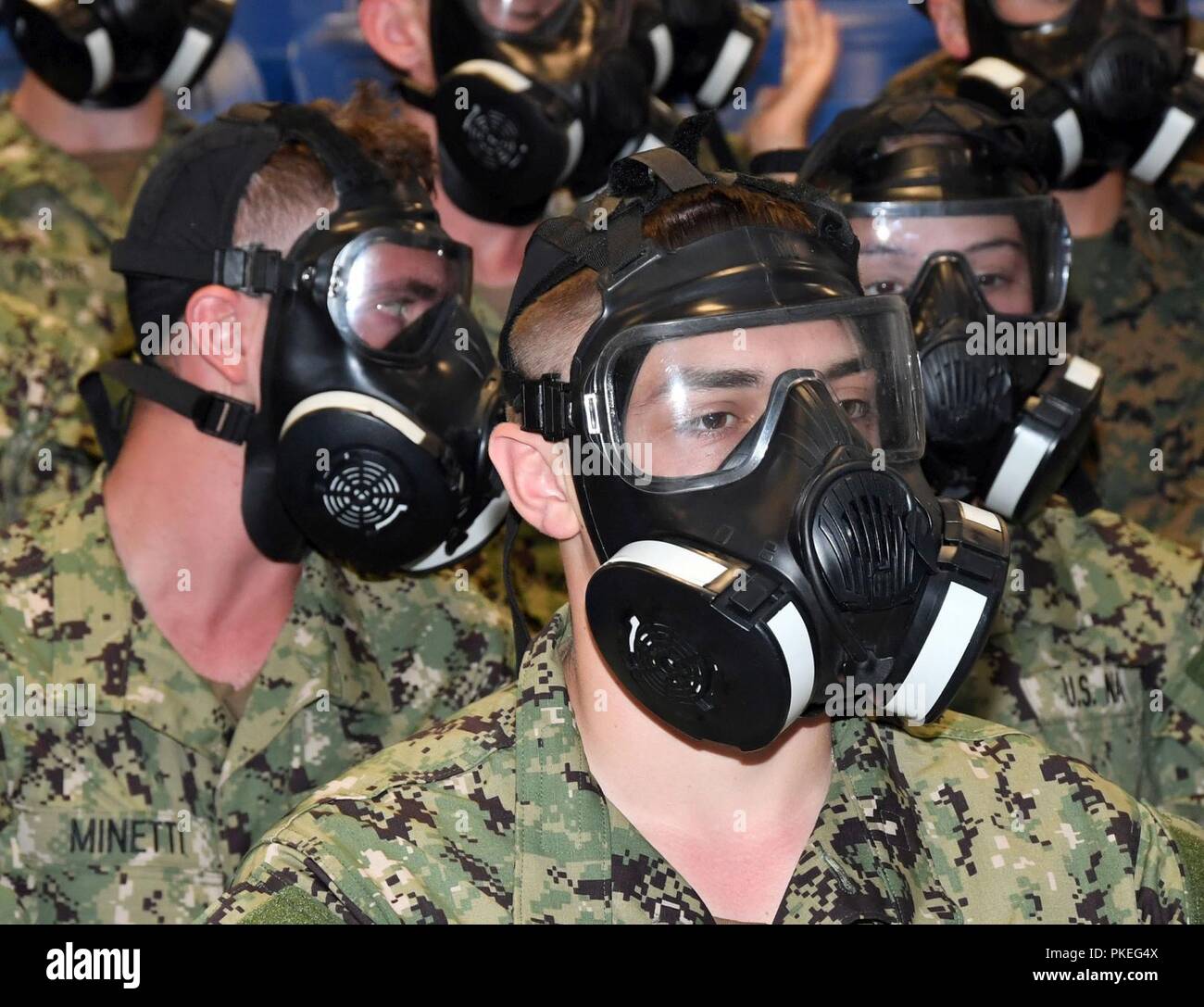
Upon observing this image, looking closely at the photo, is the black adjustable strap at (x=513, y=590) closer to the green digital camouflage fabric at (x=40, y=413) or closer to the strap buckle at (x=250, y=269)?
the strap buckle at (x=250, y=269)

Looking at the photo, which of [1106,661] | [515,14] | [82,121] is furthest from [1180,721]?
[82,121]

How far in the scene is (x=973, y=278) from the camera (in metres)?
3.05

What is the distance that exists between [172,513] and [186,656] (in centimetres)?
23

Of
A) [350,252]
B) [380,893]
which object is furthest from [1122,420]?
[380,893]

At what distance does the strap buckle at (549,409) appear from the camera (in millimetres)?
2104

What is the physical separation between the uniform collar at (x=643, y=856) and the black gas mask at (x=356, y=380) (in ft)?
2.62

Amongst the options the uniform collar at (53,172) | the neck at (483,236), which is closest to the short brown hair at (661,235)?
the neck at (483,236)

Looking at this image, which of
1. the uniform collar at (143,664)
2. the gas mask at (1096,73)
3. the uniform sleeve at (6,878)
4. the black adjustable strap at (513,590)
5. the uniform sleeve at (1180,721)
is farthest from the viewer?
the gas mask at (1096,73)

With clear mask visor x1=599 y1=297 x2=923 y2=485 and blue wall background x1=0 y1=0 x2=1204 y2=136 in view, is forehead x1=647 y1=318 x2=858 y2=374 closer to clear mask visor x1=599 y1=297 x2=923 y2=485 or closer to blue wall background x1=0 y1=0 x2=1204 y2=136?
clear mask visor x1=599 y1=297 x2=923 y2=485

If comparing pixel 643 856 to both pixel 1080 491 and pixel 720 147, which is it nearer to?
pixel 1080 491

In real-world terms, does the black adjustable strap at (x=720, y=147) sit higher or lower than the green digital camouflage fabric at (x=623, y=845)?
higher

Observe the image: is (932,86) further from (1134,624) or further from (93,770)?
(93,770)

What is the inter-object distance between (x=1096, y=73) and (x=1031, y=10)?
197mm

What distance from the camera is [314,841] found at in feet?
6.58
